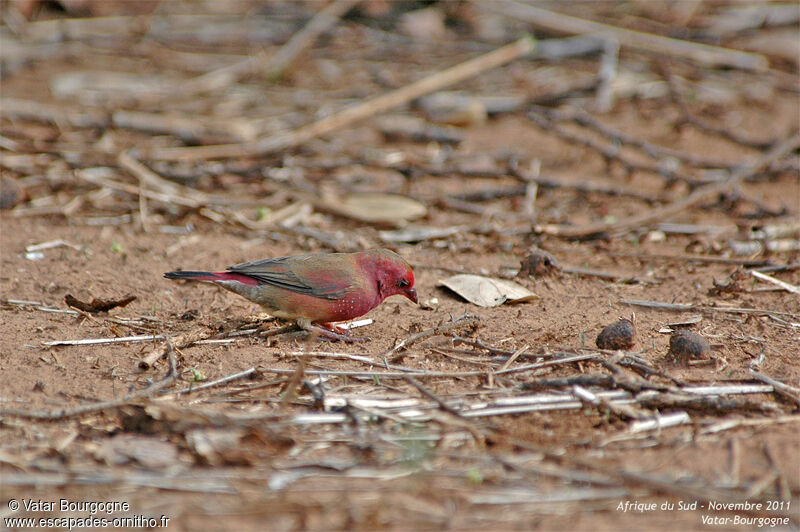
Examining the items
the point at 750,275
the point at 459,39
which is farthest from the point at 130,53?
the point at 750,275

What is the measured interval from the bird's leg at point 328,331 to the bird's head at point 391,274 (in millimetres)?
324

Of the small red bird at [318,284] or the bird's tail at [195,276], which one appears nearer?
the bird's tail at [195,276]

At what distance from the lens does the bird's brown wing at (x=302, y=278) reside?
4.66 meters

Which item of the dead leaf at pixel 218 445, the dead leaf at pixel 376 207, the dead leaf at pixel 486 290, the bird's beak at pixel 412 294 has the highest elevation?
the dead leaf at pixel 218 445

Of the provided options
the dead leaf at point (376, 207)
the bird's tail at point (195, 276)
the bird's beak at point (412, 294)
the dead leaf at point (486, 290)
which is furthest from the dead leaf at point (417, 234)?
the bird's tail at point (195, 276)

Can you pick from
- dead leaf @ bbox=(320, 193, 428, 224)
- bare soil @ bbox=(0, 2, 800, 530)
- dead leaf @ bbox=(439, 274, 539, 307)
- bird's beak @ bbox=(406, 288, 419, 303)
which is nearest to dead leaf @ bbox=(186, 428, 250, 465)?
bare soil @ bbox=(0, 2, 800, 530)

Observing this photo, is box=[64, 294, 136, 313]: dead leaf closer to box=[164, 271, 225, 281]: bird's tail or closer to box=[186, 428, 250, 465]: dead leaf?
box=[164, 271, 225, 281]: bird's tail

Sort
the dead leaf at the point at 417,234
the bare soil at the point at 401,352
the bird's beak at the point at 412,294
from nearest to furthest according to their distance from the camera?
the bare soil at the point at 401,352 < the bird's beak at the point at 412,294 < the dead leaf at the point at 417,234

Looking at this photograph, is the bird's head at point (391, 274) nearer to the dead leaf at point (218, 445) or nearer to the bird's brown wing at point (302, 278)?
the bird's brown wing at point (302, 278)

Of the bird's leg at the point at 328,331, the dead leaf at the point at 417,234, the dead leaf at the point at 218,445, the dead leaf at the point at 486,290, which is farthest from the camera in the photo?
the dead leaf at the point at 417,234

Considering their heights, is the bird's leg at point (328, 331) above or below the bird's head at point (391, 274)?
below

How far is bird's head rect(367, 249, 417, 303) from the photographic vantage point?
477cm

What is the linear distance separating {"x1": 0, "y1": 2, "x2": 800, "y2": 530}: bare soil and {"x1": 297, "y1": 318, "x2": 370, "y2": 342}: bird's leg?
0.10 meters

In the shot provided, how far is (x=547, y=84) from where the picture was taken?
10.5 m
